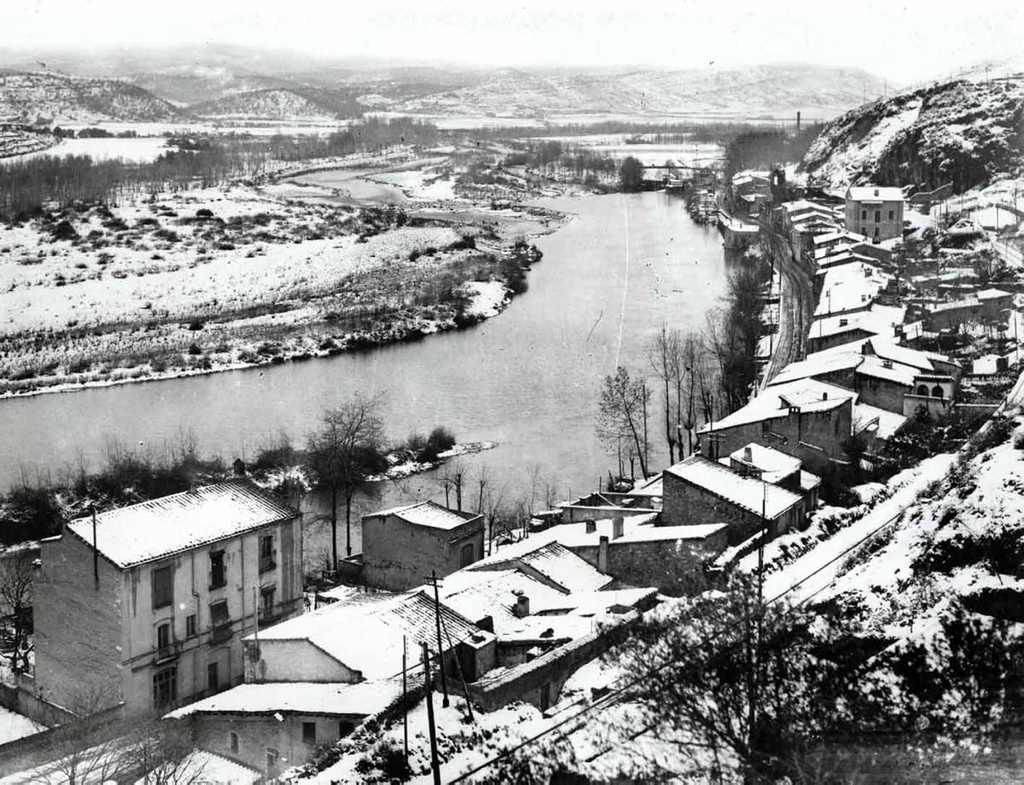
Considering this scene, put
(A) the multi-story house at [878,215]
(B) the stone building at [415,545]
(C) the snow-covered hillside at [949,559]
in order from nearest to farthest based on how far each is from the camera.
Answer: (C) the snow-covered hillside at [949,559]
(B) the stone building at [415,545]
(A) the multi-story house at [878,215]

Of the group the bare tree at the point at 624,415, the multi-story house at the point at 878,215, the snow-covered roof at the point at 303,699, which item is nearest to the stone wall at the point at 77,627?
the snow-covered roof at the point at 303,699

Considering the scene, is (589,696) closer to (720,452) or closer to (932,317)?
(720,452)

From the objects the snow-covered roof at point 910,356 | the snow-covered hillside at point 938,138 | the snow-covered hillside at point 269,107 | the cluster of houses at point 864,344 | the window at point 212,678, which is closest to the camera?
the window at point 212,678

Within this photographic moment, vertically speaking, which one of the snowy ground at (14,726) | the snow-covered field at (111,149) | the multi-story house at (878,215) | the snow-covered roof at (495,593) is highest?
the snow-covered field at (111,149)

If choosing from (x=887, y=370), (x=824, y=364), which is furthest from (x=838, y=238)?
(x=887, y=370)

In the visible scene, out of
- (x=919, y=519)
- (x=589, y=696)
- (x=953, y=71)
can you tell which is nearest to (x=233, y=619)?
(x=589, y=696)

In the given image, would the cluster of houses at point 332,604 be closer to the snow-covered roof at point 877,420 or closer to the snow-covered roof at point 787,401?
the snow-covered roof at point 787,401

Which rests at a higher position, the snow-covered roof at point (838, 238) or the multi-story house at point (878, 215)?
the multi-story house at point (878, 215)
